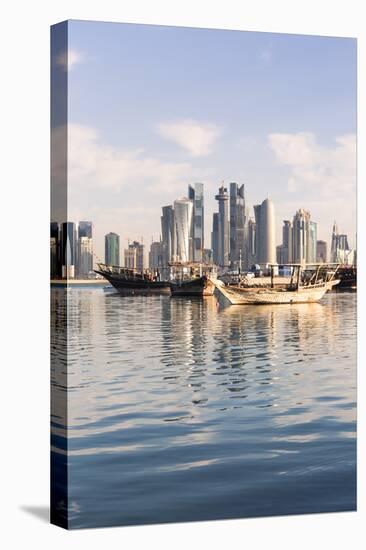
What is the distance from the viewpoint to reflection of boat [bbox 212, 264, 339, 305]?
1154 centimetres

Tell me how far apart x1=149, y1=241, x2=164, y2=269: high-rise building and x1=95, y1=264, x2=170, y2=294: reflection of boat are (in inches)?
4.3

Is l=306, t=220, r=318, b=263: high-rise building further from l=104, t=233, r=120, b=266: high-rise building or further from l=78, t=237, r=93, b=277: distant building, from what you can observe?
l=78, t=237, r=93, b=277: distant building

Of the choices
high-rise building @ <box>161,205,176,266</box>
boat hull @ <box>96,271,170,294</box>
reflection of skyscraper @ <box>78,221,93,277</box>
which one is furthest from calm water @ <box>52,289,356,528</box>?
high-rise building @ <box>161,205,176,266</box>

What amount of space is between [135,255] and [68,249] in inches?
24.1

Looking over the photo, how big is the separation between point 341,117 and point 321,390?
2.46m

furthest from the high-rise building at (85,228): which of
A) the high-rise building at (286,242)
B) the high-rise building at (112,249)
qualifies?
the high-rise building at (286,242)

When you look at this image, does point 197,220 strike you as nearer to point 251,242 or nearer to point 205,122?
point 251,242

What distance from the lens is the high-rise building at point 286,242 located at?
1149 centimetres

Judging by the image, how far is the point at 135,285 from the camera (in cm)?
1100

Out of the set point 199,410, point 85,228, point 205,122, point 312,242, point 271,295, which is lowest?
point 199,410

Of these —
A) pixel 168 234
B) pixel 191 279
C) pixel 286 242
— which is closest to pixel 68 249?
pixel 168 234

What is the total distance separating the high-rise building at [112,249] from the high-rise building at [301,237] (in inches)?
64.3

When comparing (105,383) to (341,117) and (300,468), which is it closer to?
(300,468)

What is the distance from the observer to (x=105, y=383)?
1062 cm
